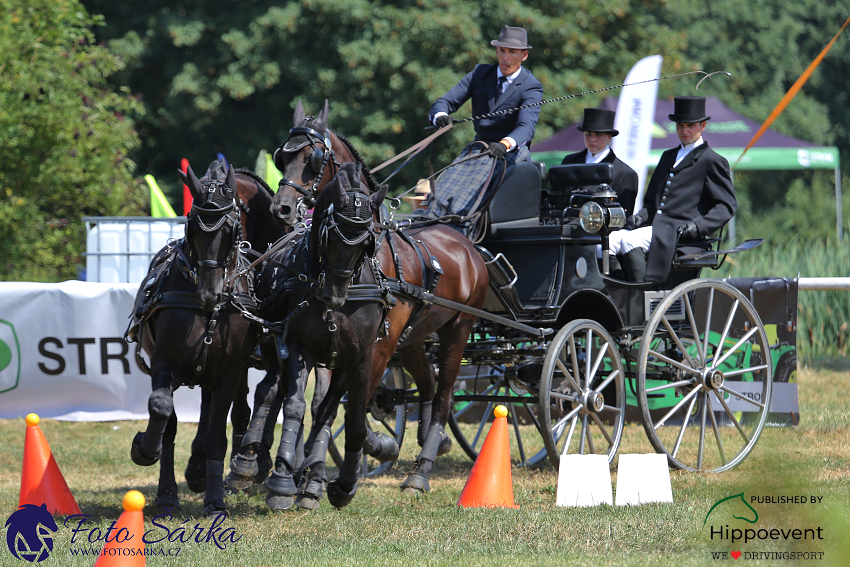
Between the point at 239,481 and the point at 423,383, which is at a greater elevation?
the point at 423,383

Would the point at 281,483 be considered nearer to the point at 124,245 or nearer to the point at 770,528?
the point at 770,528

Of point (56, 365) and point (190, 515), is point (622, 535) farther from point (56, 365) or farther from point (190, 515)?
point (56, 365)

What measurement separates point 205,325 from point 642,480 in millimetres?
2504

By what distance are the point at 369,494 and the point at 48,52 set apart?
26.0 feet

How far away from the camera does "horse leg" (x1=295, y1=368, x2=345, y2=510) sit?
5156 millimetres

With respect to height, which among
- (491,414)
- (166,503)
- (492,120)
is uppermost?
(492,120)

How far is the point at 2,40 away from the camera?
432 inches

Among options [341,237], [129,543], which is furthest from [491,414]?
[129,543]

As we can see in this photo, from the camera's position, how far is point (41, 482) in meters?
5.24

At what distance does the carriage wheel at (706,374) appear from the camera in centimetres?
650

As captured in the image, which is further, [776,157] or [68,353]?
[776,157]

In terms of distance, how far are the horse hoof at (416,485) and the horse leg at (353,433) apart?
943 mm

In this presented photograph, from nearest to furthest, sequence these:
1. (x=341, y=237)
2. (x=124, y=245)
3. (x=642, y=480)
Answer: (x=341, y=237) → (x=642, y=480) → (x=124, y=245)

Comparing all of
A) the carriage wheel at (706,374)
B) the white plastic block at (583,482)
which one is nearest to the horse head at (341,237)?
the white plastic block at (583,482)
